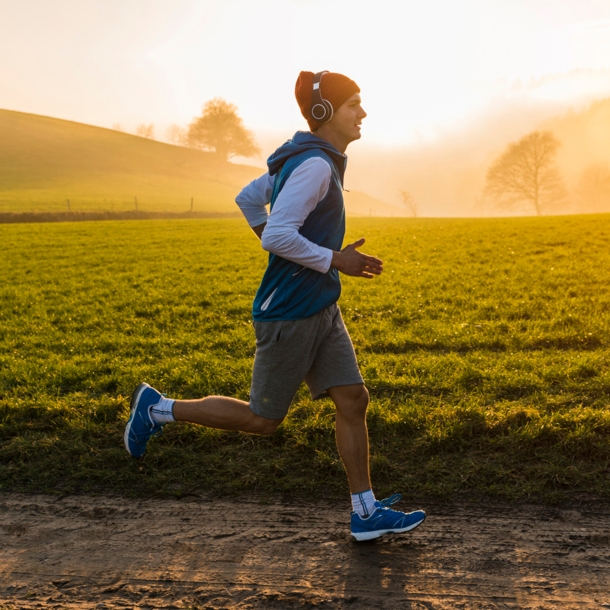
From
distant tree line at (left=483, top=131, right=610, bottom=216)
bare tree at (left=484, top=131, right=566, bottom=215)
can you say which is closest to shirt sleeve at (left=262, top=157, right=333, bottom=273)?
distant tree line at (left=483, top=131, right=610, bottom=216)

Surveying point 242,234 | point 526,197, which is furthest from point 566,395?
point 526,197

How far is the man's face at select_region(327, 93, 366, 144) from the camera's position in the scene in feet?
11.6

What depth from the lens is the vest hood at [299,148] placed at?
3.41 m

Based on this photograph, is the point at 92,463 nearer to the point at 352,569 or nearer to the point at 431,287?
the point at 352,569

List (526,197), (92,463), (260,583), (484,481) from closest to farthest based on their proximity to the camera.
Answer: (260,583) < (484,481) < (92,463) < (526,197)

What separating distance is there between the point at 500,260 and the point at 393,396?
9.70m

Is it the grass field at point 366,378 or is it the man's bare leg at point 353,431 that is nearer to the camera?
the man's bare leg at point 353,431

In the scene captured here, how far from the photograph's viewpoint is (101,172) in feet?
250

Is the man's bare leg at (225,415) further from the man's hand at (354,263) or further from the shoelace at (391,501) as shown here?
the man's hand at (354,263)

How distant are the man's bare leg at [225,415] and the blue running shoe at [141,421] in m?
→ 0.22

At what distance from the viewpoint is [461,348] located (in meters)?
7.68

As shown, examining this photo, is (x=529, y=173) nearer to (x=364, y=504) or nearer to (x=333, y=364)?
(x=333, y=364)

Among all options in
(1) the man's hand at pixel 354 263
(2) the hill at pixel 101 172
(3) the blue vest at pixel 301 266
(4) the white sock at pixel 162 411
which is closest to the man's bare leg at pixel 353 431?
(3) the blue vest at pixel 301 266

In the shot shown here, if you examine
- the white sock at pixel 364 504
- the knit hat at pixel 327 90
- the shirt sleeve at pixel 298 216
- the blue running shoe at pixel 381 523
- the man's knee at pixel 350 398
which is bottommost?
the blue running shoe at pixel 381 523
